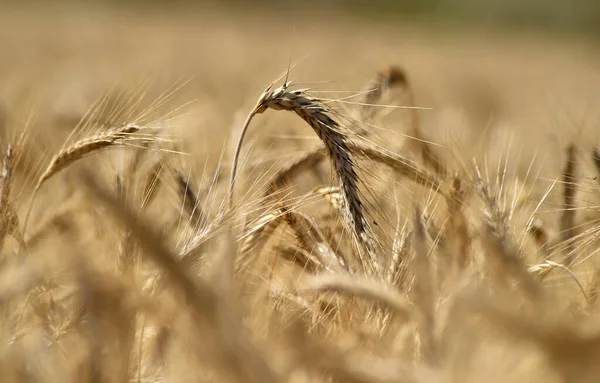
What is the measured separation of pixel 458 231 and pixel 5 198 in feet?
2.75

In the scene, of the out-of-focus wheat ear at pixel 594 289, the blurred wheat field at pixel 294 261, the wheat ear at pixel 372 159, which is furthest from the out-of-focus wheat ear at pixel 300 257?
the out-of-focus wheat ear at pixel 594 289

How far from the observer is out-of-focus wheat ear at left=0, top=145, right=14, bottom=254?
1.41 meters

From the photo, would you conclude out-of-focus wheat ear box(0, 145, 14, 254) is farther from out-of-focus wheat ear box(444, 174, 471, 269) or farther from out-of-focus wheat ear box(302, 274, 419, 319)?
out-of-focus wheat ear box(444, 174, 471, 269)

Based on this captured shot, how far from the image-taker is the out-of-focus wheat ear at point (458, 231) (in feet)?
5.20

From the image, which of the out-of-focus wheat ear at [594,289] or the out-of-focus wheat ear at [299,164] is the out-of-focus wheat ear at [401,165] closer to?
the out-of-focus wheat ear at [299,164]

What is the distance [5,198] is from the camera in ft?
4.77

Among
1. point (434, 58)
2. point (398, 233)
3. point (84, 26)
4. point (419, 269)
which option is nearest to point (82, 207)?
point (398, 233)

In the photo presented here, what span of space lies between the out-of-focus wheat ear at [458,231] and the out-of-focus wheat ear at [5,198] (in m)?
0.80

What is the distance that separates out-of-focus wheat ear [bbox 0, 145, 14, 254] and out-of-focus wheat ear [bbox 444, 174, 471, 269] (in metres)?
0.80

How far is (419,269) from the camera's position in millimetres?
954

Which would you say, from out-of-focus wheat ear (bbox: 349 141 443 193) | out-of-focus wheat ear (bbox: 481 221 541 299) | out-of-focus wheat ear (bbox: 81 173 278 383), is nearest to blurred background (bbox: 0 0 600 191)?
out-of-focus wheat ear (bbox: 349 141 443 193)

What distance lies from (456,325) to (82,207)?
0.98 metres

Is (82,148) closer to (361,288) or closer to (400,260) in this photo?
(400,260)

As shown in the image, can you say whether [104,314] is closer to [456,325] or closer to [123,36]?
[456,325]
